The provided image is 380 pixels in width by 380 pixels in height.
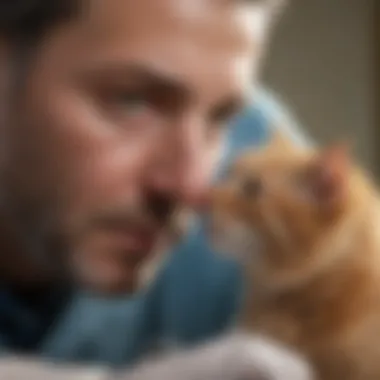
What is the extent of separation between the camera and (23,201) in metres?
0.79

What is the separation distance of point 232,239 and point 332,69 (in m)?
0.20

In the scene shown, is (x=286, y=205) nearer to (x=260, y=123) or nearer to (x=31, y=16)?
(x=260, y=123)

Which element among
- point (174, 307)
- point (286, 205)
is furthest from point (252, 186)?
point (174, 307)

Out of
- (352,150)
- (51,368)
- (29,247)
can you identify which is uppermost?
(352,150)

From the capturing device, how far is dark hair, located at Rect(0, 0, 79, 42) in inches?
30.2

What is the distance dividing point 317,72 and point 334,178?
114 mm

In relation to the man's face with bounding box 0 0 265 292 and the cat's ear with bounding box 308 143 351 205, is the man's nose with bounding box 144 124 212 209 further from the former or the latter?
the cat's ear with bounding box 308 143 351 205

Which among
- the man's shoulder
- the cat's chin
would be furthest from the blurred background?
the cat's chin

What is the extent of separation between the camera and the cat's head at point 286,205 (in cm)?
81

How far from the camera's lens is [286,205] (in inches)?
32.3

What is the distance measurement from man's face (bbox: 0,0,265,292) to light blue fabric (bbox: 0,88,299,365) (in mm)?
24

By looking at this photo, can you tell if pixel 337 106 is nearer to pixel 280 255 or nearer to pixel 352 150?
pixel 352 150

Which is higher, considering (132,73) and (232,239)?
(132,73)

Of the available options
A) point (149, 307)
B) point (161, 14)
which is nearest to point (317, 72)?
point (161, 14)
